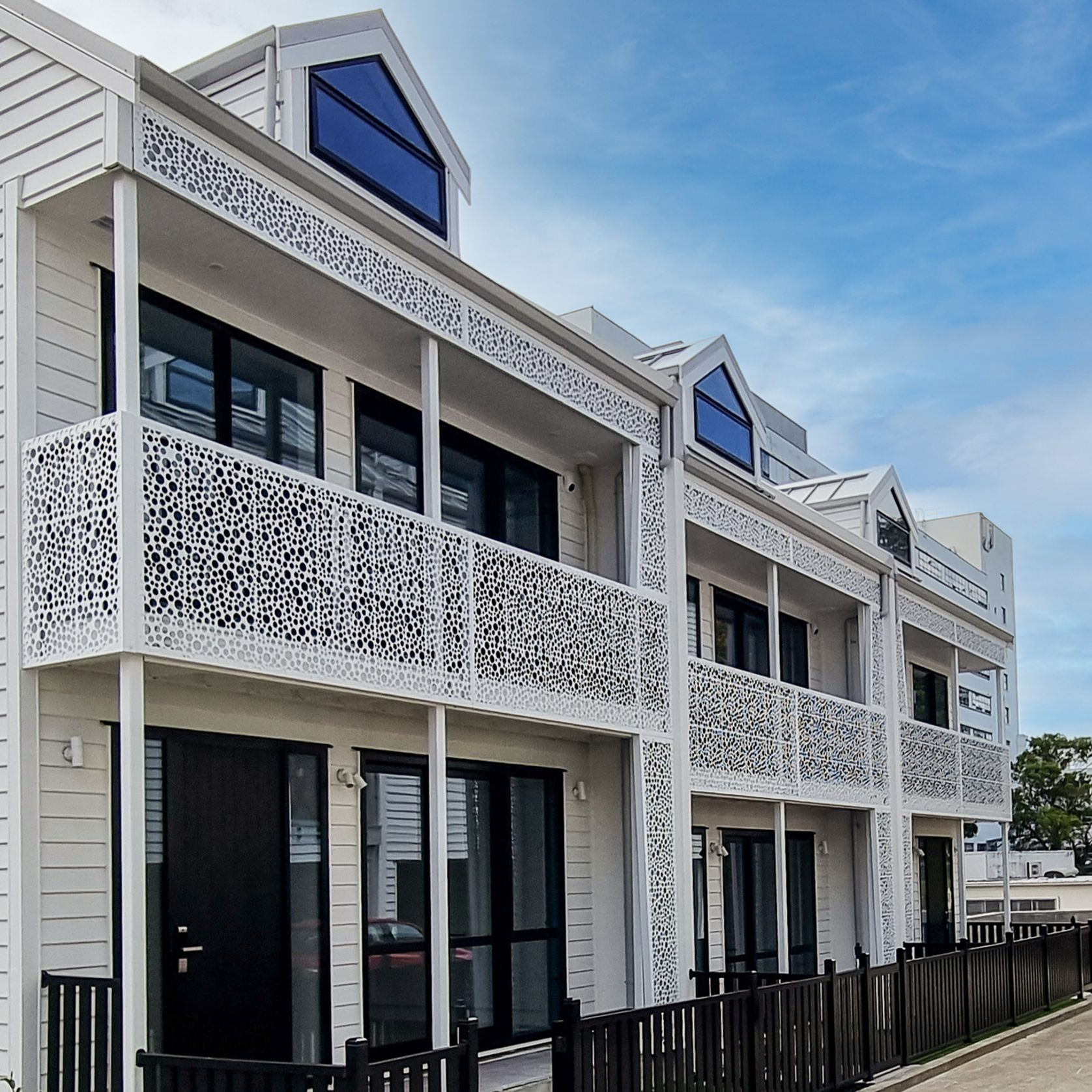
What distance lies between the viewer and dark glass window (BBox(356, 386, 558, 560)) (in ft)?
36.5

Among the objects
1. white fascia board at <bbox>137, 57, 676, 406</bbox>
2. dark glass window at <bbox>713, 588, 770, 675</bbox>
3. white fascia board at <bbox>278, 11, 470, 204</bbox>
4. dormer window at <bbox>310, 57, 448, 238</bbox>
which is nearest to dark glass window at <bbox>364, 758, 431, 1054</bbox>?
white fascia board at <bbox>137, 57, 676, 406</bbox>

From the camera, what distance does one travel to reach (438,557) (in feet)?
32.7

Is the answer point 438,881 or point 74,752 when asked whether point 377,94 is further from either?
point 438,881

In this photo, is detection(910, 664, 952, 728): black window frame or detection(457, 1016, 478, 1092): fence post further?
detection(910, 664, 952, 728): black window frame

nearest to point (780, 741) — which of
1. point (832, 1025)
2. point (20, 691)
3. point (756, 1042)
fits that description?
point (832, 1025)

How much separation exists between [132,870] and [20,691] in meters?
1.23

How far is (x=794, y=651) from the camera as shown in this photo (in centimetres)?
1884

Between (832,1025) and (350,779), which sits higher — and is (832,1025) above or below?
below

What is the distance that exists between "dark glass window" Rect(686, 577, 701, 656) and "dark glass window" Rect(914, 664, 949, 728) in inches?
298

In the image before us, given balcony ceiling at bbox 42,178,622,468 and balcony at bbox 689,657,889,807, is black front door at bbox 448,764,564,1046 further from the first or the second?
balcony ceiling at bbox 42,178,622,468

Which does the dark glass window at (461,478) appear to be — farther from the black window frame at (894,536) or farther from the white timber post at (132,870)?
the black window frame at (894,536)

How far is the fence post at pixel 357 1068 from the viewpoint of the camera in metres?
6.88

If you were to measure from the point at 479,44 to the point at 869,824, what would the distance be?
35.8 ft

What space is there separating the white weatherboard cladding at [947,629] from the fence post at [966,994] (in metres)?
5.47
